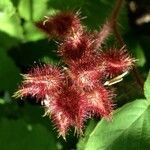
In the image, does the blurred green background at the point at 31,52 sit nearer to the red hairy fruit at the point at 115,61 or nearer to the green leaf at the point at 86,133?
the green leaf at the point at 86,133

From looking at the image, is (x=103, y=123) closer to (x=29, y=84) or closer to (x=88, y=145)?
(x=88, y=145)

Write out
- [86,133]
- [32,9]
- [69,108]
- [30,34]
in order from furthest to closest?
[30,34] → [32,9] → [86,133] → [69,108]

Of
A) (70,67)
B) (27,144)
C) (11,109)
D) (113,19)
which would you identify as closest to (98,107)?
(70,67)

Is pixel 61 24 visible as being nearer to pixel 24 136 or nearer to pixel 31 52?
pixel 24 136

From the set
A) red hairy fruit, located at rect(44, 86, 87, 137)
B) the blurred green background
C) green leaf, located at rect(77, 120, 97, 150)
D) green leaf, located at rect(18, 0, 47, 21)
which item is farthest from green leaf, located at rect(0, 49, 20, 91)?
red hairy fruit, located at rect(44, 86, 87, 137)

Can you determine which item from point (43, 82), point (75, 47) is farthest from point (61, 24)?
point (43, 82)

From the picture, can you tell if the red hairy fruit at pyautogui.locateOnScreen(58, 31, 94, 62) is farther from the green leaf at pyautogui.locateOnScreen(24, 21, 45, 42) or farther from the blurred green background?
the green leaf at pyautogui.locateOnScreen(24, 21, 45, 42)

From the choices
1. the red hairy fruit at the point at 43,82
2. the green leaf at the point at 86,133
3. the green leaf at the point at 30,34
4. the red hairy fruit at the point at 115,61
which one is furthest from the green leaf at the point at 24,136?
the red hairy fruit at the point at 115,61
